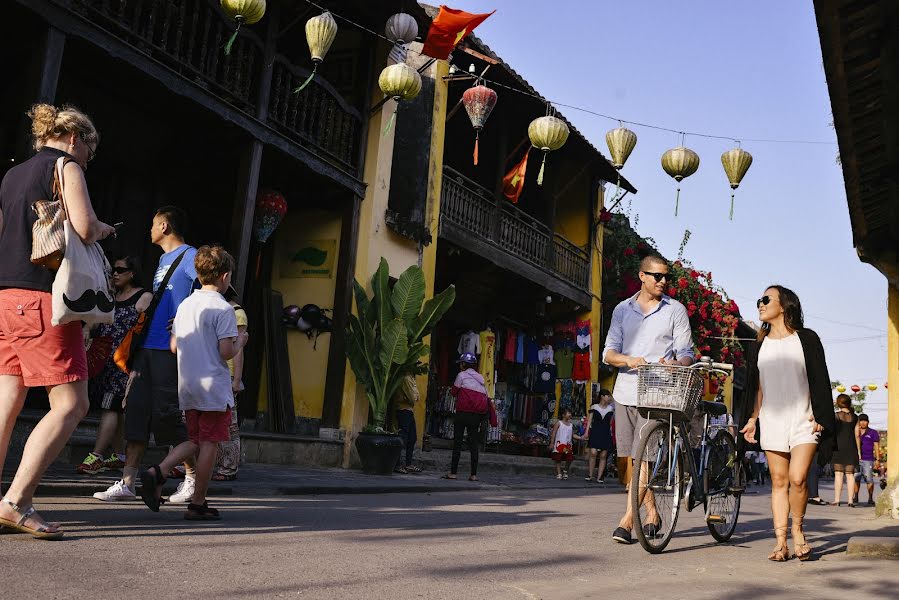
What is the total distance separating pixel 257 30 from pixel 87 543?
31.4 ft

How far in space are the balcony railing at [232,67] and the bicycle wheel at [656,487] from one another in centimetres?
651

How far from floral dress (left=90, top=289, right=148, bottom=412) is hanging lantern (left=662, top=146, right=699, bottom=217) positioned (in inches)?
333

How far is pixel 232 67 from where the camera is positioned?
1160cm

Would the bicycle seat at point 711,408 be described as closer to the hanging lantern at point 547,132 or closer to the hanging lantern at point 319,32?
the hanging lantern at point 319,32

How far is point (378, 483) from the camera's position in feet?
33.9

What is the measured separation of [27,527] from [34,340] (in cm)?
87

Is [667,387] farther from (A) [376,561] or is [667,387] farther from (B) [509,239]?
(B) [509,239]

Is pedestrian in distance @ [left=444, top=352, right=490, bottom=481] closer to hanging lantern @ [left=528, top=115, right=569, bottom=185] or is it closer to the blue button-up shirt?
hanging lantern @ [left=528, top=115, right=569, bottom=185]

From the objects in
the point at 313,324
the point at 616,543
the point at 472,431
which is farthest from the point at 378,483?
the point at 616,543

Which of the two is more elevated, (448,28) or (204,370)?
(448,28)

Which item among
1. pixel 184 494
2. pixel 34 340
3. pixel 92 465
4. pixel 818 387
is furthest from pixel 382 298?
pixel 34 340

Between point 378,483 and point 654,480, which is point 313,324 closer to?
point 378,483

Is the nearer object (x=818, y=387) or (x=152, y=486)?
(x=152, y=486)

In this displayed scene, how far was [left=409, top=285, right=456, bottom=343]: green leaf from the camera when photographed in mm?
12703
